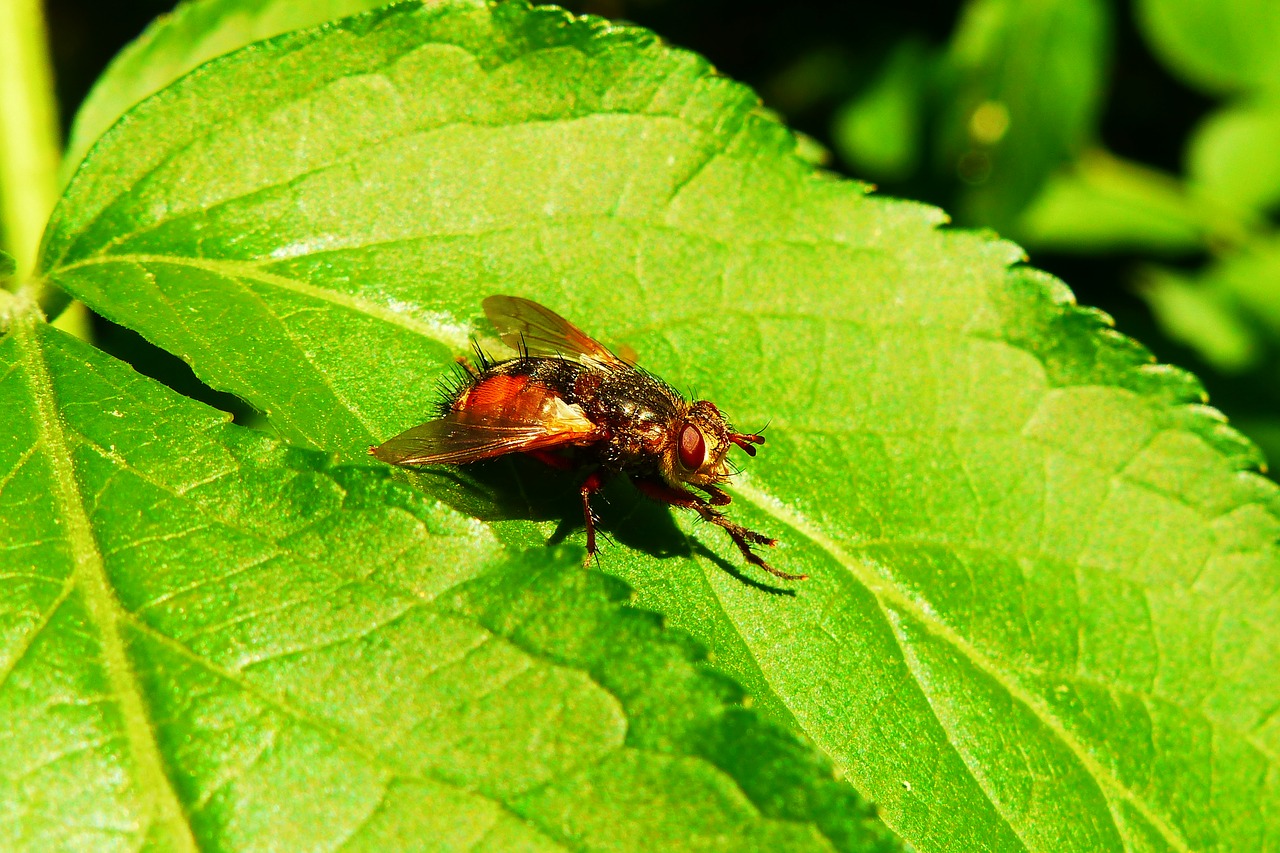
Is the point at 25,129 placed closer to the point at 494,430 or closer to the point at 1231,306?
the point at 494,430

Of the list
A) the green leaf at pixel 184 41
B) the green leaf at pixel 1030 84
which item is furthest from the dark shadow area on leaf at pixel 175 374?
the green leaf at pixel 1030 84

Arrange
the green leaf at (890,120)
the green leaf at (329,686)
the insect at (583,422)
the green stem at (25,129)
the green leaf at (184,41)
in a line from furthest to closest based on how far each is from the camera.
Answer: the green leaf at (890,120)
the green stem at (25,129)
the green leaf at (184,41)
the insect at (583,422)
the green leaf at (329,686)

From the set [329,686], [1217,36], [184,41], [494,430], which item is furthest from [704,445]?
[1217,36]

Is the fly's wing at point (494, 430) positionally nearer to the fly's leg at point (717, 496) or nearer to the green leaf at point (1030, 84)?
the fly's leg at point (717, 496)

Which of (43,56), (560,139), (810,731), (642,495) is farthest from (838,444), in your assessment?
(43,56)

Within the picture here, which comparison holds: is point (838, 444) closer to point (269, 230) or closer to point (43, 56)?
point (269, 230)

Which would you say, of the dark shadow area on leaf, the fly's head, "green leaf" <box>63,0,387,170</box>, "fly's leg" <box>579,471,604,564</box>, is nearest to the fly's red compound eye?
the fly's head
